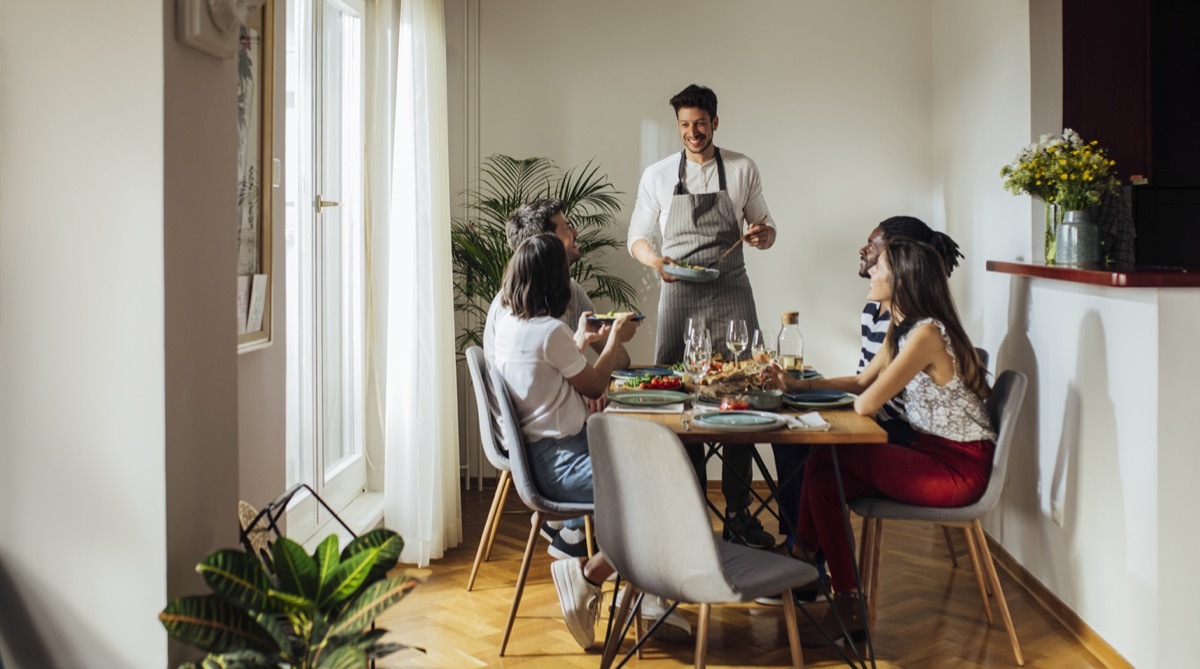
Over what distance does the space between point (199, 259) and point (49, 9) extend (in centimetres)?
51

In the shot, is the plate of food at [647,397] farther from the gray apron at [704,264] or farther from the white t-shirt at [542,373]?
the gray apron at [704,264]

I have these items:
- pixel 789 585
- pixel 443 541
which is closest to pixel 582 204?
pixel 443 541

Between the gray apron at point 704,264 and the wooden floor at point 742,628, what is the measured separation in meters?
1.13

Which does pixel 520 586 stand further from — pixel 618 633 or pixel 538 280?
pixel 538 280

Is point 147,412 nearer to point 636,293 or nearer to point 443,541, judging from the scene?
point 443,541

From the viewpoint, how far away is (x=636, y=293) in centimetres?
570

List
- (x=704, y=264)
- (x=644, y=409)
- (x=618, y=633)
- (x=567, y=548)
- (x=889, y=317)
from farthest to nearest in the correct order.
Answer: (x=704, y=264) < (x=567, y=548) < (x=889, y=317) < (x=644, y=409) < (x=618, y=633)

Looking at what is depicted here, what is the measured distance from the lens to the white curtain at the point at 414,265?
4293 millimetres

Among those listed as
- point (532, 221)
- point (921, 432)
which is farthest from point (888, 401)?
point (532, 221)

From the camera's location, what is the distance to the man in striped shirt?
12.7ft

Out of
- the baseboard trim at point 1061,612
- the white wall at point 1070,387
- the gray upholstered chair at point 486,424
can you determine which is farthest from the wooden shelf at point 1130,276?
the gray upholstered chair at point 486,424

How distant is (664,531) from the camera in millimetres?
2482

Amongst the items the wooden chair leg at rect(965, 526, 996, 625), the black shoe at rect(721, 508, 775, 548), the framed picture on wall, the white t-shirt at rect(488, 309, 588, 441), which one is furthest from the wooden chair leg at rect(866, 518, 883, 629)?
the framed picture on wall

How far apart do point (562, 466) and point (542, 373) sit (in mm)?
310
